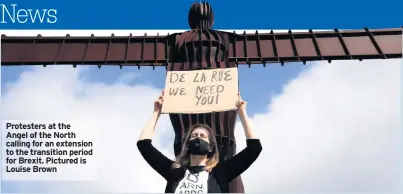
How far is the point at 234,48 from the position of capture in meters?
7.57

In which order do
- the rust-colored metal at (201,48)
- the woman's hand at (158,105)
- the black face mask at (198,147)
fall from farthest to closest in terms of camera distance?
the rust-colored metal at (201,48)
the woman's hand at (158,105)
the black face mask at (198,147)

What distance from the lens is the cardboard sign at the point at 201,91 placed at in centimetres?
698

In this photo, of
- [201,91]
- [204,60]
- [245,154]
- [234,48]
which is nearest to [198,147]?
[245,154]

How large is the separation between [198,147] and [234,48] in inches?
62.2

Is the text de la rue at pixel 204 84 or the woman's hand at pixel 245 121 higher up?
the text de la rue at pixel 204 84

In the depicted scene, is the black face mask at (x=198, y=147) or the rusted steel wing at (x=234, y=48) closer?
the black face mask at (x=198, y=147)

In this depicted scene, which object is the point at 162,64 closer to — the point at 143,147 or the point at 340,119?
the point at 143,147

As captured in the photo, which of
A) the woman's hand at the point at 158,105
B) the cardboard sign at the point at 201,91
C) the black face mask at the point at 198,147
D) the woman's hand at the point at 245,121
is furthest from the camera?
the cardboard sign at the point at 201,91

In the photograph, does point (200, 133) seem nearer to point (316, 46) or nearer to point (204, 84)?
point (204, 84)

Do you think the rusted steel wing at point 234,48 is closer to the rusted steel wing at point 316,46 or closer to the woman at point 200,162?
the rusted steel wing at point 316,46

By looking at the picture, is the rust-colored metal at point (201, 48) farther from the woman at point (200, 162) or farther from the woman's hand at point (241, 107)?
the woman at point (200, 162)

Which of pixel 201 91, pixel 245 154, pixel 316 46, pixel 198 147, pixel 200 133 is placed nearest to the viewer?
pixel 245 154
